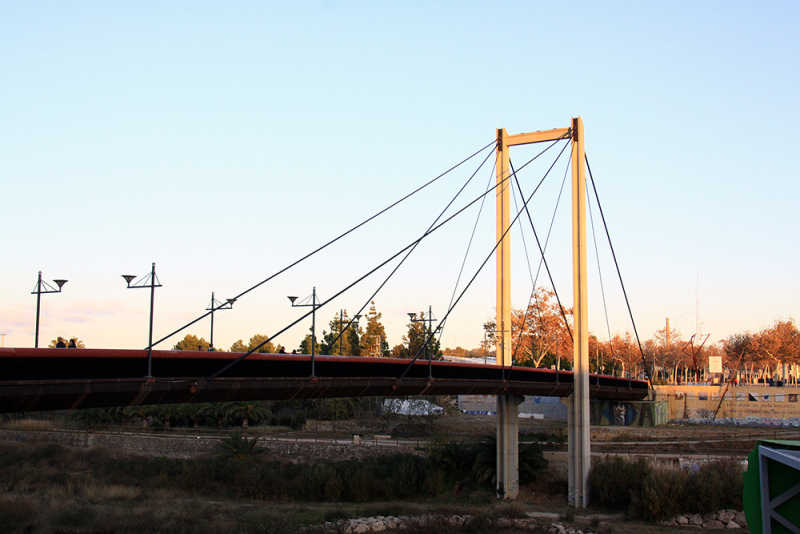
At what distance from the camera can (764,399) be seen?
6406cm

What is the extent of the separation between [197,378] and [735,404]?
56.3 m

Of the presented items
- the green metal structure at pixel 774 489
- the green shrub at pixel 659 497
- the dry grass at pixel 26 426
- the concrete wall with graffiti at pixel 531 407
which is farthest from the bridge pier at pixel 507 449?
the dry grass at pixel 26 426

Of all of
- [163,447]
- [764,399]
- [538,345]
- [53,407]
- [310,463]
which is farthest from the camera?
[538,345]

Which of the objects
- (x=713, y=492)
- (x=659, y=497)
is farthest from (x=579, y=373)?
(x=713, y=492)

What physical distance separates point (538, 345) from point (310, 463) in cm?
3675

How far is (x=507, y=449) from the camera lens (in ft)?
133

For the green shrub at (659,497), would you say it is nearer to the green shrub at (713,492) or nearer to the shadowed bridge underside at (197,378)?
the green shrub at (713,492)

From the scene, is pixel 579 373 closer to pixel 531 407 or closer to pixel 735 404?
pixel 531 407

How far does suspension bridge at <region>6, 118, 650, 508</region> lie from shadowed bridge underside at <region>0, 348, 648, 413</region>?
3 centimetres

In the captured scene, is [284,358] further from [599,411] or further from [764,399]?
[764,399]

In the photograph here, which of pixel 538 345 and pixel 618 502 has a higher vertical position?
pixel 538 345

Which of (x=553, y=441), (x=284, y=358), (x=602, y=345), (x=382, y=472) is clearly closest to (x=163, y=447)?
(x=382, y=472)

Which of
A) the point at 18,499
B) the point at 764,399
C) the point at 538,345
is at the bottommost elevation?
the point at 18,499

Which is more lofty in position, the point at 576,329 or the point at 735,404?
the point at 576,329
